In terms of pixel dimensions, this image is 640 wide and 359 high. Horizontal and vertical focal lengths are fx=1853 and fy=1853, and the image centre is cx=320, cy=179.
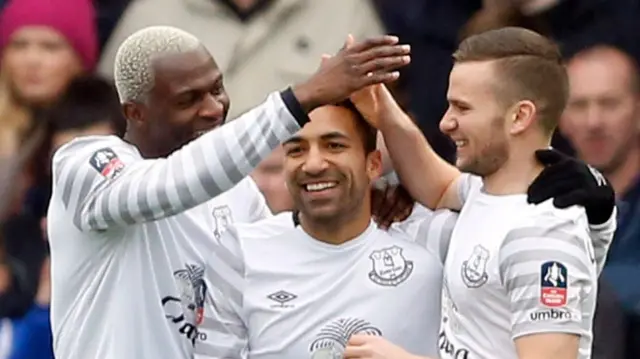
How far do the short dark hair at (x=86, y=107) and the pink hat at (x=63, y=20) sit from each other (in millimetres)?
76

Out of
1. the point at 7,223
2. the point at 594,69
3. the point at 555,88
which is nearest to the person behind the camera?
the point at 555,88

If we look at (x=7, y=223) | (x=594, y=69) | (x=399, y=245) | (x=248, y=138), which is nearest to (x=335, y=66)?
(x=248, y=138)

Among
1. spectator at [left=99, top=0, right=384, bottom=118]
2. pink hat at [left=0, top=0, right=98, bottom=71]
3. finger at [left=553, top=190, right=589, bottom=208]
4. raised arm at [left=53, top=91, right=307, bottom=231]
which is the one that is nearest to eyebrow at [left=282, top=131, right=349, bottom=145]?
raised arm at [left=53, top=91, right=307, bottom=231]

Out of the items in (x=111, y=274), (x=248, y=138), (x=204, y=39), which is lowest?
(x=111, y=274)

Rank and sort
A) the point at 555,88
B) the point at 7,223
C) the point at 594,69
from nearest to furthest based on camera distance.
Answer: the point at 555,88
the point at 594,69
the point at 7,223

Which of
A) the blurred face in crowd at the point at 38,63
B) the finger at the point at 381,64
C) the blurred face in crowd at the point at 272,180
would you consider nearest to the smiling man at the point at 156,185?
the finger at the point at 381,64

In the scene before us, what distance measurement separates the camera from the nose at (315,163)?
4.45m

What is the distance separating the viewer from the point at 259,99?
661 cm

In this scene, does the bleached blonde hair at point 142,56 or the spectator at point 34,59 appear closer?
the bleached blonde hair at point 142,56

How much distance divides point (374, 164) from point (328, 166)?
185mm

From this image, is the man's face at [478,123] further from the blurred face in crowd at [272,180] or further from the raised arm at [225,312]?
the blurred face in crowd at [272,180]

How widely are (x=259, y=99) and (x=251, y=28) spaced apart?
0.84 ft

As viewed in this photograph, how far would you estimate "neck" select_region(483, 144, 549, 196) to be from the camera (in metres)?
4.17

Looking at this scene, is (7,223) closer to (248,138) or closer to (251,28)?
(251,28)
